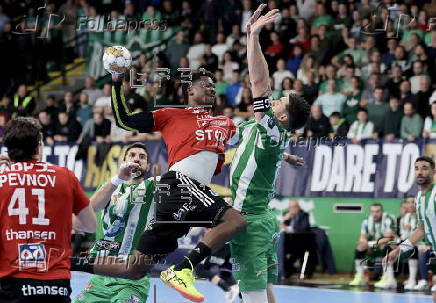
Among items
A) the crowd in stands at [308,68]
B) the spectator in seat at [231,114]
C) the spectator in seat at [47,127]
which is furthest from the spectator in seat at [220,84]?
the spectator in seat at [47,127]

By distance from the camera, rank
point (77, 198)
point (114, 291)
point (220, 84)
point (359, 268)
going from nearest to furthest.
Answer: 1. point (77, 198)
2. point (114, 291)
3. point (359, 268)
4. point (220, 84)

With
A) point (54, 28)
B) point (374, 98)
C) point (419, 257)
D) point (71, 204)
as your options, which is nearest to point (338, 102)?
point (374, 98)

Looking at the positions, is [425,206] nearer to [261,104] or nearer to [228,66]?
[261,104]

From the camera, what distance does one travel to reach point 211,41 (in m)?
20.7

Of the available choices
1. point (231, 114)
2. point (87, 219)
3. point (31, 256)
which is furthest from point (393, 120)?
point (31, 256)

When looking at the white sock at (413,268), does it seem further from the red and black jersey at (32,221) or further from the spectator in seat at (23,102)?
the red and black jersey at (32,221)

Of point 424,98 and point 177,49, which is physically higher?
point 177,49

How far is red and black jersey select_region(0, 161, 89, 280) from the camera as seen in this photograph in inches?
245

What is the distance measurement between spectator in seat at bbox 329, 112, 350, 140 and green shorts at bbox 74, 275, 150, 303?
7855mm

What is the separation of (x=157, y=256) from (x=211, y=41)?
1288 cm

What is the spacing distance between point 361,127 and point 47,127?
6.47 metres

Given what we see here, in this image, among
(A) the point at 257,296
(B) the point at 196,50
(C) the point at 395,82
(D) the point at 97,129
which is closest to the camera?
(A) the point at 257,296

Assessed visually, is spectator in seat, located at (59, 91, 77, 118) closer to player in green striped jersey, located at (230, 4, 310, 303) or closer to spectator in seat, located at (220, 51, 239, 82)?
spectator in seat, located at (220, 51, 239, 82)

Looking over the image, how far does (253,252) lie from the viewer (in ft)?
28.1
